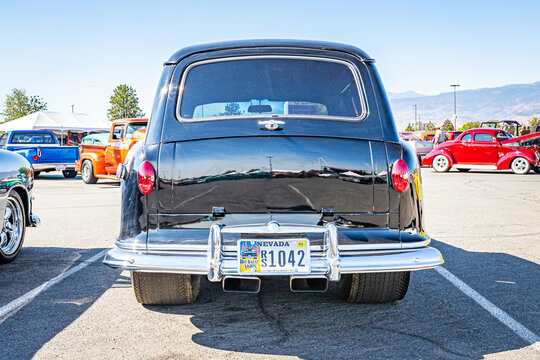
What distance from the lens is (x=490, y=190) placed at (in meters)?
13.8

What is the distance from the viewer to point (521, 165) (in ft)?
64.7

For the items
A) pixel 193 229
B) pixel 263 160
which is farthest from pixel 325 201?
pixel 193 229

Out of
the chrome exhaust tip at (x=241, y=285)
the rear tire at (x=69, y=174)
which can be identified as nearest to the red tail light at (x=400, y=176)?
the chrome exhaust tip at (x=241, y=285)

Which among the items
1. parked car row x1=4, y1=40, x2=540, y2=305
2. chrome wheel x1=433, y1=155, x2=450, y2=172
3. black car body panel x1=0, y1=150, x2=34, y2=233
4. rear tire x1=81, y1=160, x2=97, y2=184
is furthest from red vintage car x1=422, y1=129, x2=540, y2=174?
parked car row x1=4, y1=40, x2=540, y2=305

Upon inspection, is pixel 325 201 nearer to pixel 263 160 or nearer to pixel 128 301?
pixel 263 160

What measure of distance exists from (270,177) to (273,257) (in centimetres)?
51

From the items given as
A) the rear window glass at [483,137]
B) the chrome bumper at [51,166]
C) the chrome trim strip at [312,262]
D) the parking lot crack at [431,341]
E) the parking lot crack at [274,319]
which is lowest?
the parking lot crack at [431,341]

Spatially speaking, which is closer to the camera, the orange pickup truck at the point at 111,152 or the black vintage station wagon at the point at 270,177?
the black vintage station wagon at the point at 270,177

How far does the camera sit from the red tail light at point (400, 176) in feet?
11.2

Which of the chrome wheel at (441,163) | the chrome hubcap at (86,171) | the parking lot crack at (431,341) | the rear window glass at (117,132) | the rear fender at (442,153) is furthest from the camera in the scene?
the chrome wheel at (441,163)

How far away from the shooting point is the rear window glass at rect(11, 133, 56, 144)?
62.7ft

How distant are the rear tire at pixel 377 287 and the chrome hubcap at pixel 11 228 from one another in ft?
11.7

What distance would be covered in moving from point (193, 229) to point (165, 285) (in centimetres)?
69

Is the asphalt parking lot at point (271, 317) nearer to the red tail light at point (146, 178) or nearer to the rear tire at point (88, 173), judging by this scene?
the red tail light at point (146, 178)
